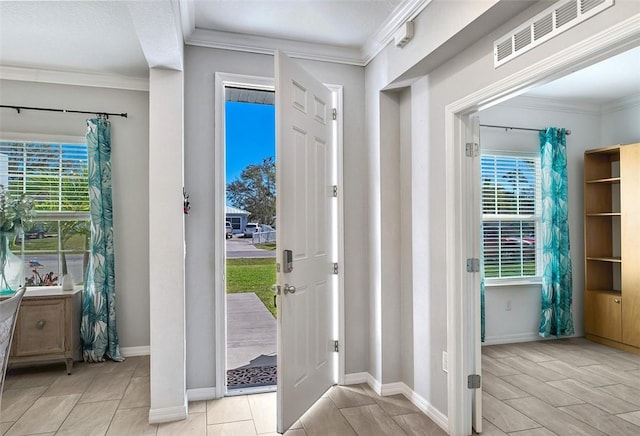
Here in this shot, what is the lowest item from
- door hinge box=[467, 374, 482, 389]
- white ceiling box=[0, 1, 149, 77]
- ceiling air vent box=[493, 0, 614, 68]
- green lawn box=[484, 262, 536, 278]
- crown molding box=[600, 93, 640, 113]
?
door hinge box=[467, 374, 482, 389]

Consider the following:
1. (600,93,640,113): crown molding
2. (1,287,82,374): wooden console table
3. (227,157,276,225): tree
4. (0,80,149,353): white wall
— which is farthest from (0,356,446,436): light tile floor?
(600,93,640,113): crown molding

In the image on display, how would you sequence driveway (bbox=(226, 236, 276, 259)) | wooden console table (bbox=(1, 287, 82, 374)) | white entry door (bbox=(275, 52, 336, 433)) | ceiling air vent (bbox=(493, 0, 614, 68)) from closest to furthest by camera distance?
1. ceiling air vent (bbox=(493, 0, 614, 68))
2. white entry door (bbox=(275, 52, 336, 433))
3. wooden console table (bbox=(1, 287, 82, 374))
4. driveway (bbox=(226, 236, 276, 259))

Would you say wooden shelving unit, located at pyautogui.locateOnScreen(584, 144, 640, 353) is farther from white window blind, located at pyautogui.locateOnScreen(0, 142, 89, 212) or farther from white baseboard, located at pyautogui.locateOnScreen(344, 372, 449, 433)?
white window blind, located at pyautogui.locateOnScreen(0, 142, 89, 212)

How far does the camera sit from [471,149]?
97.0 inches

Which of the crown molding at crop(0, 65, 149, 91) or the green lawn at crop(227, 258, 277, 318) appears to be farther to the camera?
the green lawn at crop(227, 258, 277, 318)

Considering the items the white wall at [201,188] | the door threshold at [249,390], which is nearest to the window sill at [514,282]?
the door threshold at [249,390]

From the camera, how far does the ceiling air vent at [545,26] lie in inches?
63.5

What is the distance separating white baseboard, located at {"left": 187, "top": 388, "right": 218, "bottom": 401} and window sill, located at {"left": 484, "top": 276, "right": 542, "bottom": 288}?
3001 millimetres

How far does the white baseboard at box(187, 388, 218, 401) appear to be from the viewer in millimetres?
2898

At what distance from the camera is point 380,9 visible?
2631 millimetres

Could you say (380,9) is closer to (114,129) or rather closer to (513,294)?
(114,129)

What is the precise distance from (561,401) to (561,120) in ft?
10.4

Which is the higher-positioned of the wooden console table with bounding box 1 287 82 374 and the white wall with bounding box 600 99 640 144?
the white wall with bounding box 600 99 640 144

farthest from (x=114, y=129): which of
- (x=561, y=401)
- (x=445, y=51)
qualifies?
(x=561, y=401)
